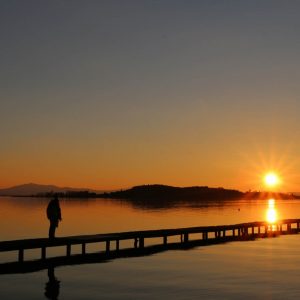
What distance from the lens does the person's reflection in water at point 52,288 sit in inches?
818

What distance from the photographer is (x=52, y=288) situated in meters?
22.2

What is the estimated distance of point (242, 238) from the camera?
47625 millimetres

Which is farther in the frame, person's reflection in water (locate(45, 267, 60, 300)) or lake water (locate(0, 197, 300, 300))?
lake water (locate(0, 197, 300, 300))

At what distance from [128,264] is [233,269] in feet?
17.9

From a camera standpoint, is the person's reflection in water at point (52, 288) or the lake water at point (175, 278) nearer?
the person's reflection in water at point (52, 288)

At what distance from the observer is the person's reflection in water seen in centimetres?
2077

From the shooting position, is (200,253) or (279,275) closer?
(279,275)

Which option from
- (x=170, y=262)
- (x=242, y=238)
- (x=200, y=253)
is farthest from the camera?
(x=242, y=238)

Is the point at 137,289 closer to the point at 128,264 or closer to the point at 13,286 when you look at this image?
the point at 13,286

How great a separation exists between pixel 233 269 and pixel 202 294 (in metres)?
7.27

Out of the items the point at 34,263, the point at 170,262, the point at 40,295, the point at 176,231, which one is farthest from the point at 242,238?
the point at 40,295

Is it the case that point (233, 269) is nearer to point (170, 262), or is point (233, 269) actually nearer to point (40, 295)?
point (170, 262)

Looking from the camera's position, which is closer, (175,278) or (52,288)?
(52,288)

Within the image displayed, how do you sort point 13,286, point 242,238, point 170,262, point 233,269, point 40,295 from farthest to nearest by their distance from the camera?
point 242,238 < point 170,262 < point 233,269 < point 13,286 < point 40,295
